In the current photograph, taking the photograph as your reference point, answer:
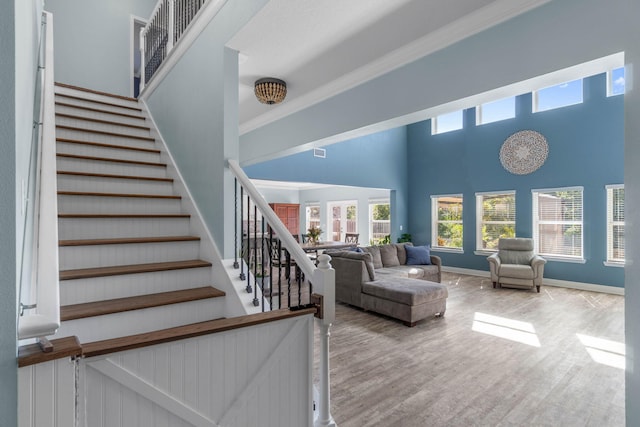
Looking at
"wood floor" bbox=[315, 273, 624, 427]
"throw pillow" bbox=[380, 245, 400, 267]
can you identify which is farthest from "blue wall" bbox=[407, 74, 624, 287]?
"throw pillow" bbox=[380, 245, 400, 267]

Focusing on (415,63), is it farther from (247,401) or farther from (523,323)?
(523,323)

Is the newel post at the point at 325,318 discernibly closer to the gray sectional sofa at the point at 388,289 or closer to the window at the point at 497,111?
the gray sectional sofa at the point at 388,289

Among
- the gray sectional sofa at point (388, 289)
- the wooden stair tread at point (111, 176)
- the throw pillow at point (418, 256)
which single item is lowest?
the gray sectional sofa at point (388, 289)

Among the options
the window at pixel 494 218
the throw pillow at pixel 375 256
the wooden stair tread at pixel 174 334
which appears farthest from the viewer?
the window at pixel 494 218

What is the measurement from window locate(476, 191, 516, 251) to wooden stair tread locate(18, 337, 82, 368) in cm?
817

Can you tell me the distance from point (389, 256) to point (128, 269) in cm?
513

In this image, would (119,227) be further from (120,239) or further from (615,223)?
(615,223)

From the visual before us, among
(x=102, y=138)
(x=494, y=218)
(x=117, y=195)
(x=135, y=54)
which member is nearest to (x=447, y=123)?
(x=494, y=218)

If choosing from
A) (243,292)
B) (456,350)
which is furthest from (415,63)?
(456,350)

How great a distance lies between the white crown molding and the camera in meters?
2.34

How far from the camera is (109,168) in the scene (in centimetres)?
302

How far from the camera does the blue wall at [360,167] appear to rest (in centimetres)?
711

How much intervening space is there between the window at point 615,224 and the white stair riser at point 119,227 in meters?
7.34

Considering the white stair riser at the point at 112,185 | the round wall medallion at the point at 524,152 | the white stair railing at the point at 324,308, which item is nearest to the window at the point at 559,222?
the round wall medallion at the point at 524,152
